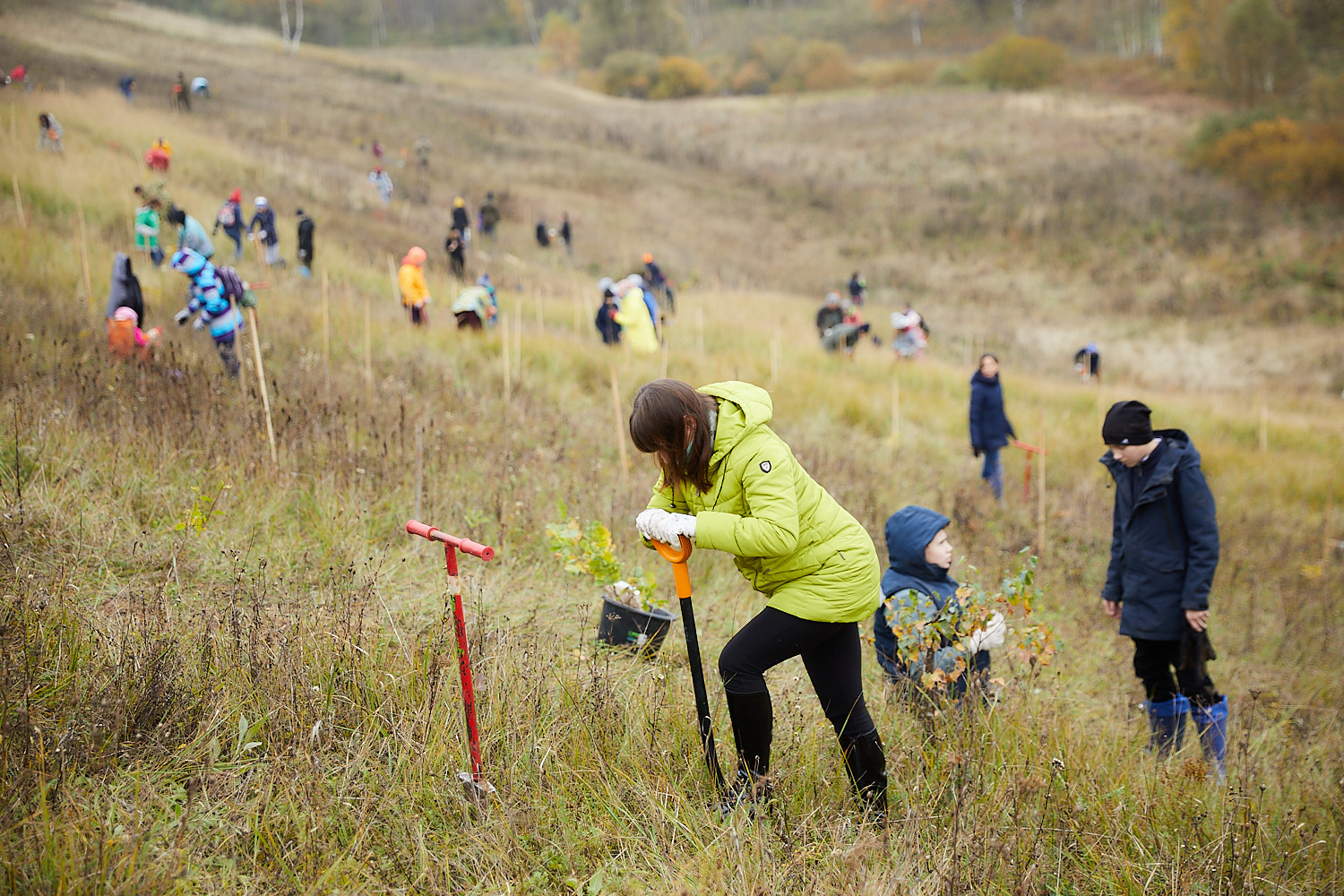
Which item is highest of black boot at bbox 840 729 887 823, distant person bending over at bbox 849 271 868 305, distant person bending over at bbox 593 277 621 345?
distant person bending over at bbox 849 271 868 305

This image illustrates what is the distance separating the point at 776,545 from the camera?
240 centimetres

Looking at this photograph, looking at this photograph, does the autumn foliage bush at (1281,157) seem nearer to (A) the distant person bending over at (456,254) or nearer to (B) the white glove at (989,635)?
(A) the distant person bending over at (456,254)

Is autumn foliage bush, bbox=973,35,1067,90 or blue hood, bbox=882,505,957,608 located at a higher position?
autumn foliage bush, bbox=973,35,1067,90

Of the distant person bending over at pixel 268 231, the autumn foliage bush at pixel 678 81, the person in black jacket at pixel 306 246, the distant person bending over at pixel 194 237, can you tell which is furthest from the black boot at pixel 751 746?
the autumn foliage bush at pixel 678 81

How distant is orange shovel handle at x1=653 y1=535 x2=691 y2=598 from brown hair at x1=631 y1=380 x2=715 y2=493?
0.25 m

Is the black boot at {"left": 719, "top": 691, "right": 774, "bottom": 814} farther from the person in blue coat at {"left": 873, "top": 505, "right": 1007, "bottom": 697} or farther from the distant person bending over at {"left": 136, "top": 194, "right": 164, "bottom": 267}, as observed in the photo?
the distant person bending over at {"left": 136, "top": 194, "right": 164, "bottom": 267}

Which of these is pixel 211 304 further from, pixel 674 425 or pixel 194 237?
pixel 674 425

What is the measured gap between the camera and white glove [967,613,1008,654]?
10.5ft

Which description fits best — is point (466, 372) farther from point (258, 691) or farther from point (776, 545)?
point (776, 545)

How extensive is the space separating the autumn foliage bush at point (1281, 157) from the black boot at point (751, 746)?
33.0 m

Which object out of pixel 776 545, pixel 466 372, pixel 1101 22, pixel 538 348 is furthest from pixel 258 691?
pixel 1101 22

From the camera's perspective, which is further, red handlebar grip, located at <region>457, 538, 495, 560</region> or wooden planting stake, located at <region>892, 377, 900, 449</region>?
wooden planting stake, located at <region>892, 377, 900, 449</region>

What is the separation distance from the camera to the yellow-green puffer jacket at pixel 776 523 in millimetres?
2424

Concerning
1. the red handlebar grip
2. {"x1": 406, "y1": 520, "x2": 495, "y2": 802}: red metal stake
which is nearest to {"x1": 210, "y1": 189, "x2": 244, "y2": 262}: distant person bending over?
{"x1": 406, "y1": 520, "x2": 495, "y2": 802}: red metal stake
